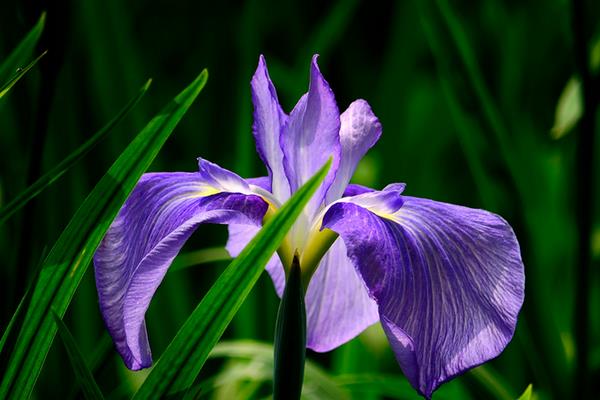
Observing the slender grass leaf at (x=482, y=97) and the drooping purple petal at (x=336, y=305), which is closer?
the drooping purple petal at (x=336, y=305)

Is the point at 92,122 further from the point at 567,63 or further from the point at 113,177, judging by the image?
the point at 567,63

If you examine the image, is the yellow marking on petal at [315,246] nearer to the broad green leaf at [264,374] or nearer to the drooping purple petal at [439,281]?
the drooping purple petal at [439,281]

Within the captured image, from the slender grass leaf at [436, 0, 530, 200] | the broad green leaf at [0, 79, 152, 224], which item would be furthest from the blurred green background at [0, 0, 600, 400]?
the broad green leaf at [0, 79, 152, 224]

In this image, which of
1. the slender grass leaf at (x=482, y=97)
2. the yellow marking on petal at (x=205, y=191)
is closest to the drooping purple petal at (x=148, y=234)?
the yellow marking on petal at (x=205, y=191)

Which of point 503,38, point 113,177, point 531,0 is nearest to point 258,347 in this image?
point 113,177

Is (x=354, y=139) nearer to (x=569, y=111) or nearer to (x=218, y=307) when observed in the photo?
(x=218, y=307)

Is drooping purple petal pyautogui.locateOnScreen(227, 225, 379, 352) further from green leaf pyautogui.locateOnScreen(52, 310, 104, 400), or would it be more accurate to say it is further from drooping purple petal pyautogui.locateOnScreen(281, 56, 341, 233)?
green leaf pyautogui.locateOnScreen(52, 310, 104, 400)

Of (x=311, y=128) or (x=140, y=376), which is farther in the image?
(x=140, y=376)
